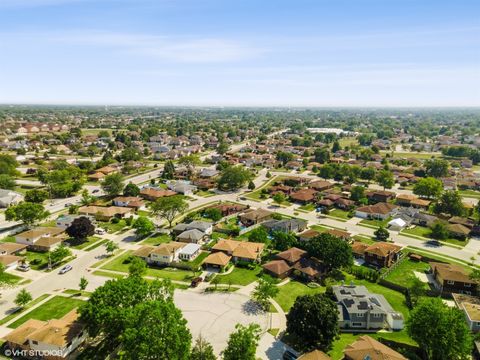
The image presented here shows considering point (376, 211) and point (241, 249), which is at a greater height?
point (241, 249)

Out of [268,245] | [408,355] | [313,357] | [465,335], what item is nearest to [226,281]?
[268,245]

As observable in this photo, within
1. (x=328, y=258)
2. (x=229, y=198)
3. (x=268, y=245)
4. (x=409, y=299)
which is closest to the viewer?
(x=409, y=299)

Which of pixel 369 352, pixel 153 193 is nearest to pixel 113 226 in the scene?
pixel 153 193

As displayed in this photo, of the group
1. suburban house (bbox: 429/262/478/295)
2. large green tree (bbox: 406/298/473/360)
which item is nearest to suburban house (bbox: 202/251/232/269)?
large green tree (bbox: 406/298/473/360)

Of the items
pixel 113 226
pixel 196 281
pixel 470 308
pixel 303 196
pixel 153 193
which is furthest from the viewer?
pixel 303 196

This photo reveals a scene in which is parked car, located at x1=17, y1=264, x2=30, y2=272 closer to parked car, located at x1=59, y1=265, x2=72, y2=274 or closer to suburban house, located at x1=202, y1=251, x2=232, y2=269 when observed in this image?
parked car, located at x1=59, y1=265, x2=72, y2=274

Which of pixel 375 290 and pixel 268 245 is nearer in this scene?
pixel 375 290

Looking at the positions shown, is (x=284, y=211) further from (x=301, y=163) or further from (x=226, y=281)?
(x=301, y=163)

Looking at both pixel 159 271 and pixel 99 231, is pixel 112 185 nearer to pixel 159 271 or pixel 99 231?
pixel 99 231
